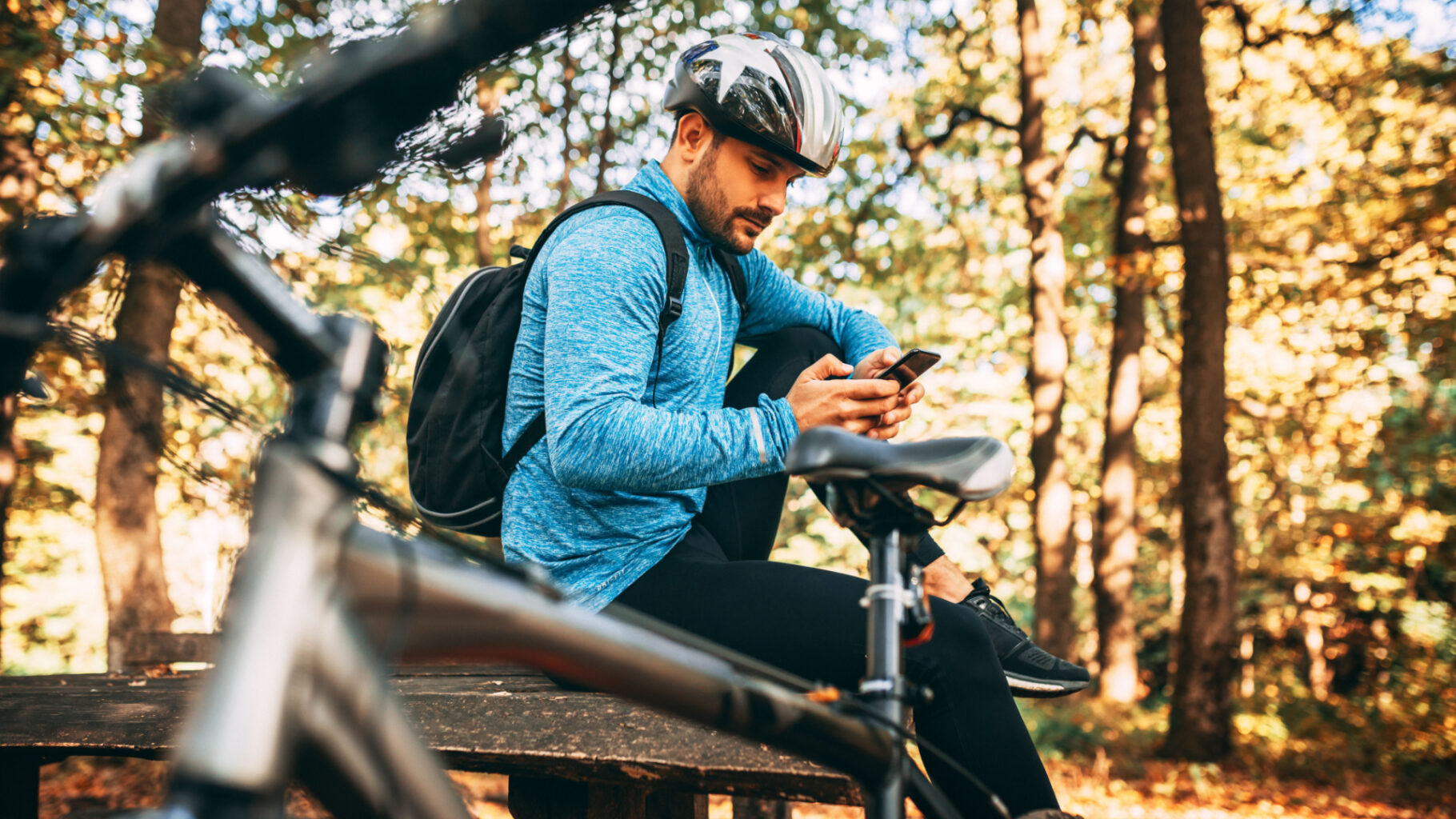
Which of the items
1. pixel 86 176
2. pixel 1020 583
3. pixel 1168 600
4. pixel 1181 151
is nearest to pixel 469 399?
pixel 86 176

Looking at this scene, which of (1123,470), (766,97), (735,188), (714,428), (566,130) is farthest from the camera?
(1123,470)

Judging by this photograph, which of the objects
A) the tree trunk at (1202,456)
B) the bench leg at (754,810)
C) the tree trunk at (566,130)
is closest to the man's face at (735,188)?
the bench leg at (754,810)

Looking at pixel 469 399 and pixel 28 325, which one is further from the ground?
pixel 469 399

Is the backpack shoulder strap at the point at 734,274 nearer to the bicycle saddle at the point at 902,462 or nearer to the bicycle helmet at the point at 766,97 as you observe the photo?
the bicycle helmet at the point at 766,97

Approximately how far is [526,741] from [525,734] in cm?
5

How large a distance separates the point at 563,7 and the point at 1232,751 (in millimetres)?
7125

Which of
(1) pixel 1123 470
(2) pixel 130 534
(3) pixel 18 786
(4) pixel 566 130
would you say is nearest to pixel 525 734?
(3) pixel 18 786

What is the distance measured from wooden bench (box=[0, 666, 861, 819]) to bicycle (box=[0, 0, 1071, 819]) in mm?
517

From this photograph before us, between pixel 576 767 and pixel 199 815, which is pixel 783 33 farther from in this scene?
pixel 199 815

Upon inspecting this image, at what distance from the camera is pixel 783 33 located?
7879mm

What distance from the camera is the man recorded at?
60.4 inches

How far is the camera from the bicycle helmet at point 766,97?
187 centimetres

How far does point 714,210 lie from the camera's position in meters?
1.99

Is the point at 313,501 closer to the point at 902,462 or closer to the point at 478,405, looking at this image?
the point at 902,462
